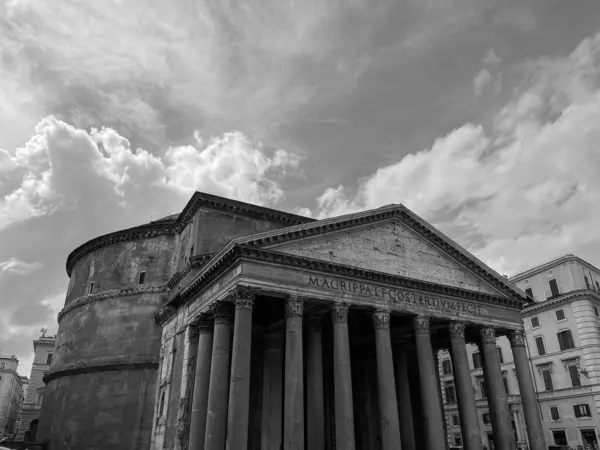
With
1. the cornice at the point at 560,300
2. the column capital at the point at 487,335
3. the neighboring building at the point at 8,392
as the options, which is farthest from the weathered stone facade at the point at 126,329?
the neighboring building at the point at 8,392

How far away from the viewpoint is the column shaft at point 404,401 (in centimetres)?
2252

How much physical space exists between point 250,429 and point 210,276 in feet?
24.9

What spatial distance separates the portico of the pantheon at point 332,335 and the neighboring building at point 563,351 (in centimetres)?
1093

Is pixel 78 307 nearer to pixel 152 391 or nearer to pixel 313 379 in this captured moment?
pixel 152 391

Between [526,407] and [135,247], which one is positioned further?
[135,247]

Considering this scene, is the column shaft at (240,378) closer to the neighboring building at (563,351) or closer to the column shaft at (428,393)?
the column shaft at (428,393)

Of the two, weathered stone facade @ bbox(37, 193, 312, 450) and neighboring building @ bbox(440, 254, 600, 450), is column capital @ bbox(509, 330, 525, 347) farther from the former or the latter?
weathered stone facade @ bbox(37, 193, 312, 450)

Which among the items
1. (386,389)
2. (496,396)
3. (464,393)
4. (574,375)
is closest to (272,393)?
(386,389)

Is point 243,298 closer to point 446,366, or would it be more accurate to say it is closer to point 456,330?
point 456,330

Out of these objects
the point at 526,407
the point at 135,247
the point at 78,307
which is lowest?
the point at 526,407

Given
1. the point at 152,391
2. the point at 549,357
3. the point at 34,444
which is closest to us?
the point at 152,391

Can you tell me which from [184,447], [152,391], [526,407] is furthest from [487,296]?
[152,391]

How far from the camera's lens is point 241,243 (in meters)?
16.6

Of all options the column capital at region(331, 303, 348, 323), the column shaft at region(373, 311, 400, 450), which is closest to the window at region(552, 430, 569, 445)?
the column shaft at region(373, 311, 400, 450)
